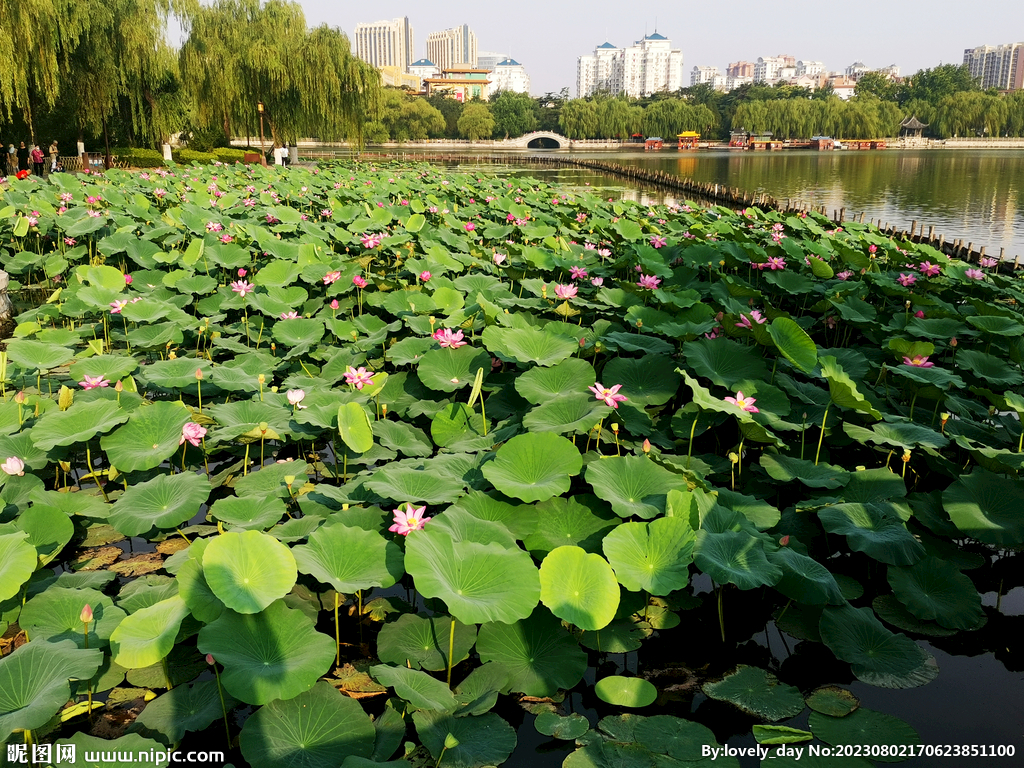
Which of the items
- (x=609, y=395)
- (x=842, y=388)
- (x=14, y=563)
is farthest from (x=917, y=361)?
(x=14, y=563)

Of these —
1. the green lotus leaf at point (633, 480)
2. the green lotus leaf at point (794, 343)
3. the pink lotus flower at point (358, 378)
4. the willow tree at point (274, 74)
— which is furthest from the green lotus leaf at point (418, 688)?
the willow tree at point (274, 74)

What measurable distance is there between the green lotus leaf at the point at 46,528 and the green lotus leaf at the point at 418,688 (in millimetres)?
1069

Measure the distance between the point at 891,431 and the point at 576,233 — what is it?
164 inches

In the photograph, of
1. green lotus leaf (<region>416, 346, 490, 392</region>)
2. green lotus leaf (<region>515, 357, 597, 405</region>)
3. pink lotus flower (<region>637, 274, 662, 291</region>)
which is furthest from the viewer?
pink lotus flower (<region>637, 274, 662, 291</region>)

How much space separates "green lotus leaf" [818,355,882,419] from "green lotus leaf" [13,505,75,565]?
2409 mm

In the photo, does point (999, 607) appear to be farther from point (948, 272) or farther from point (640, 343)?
point (948, 272)

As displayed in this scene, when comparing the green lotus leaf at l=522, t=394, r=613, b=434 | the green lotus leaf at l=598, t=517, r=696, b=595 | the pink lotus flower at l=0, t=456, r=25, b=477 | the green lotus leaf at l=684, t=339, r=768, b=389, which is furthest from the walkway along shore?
the pink lotus flower at l=0, t=456, r=25, b=477

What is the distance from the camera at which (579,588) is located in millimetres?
1734

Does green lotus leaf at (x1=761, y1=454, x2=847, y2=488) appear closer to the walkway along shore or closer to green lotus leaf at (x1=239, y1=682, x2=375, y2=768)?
green lotus leaf at (x1=239, y1=682, x2=375, y2=768)

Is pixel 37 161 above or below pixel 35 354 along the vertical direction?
above

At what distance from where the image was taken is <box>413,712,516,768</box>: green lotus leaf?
1.49 meters

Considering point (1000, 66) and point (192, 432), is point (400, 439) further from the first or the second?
point (1000, 66)

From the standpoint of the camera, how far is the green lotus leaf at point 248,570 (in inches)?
61.2

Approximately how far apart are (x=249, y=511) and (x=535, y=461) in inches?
35.5
